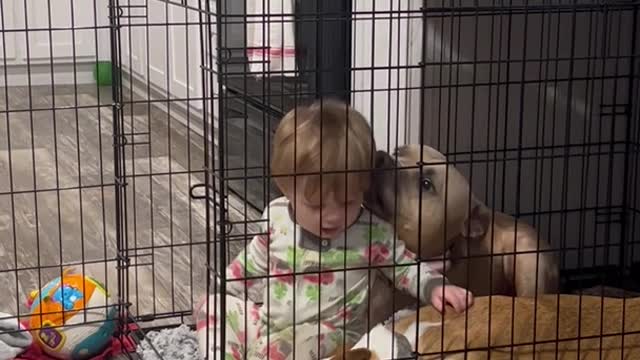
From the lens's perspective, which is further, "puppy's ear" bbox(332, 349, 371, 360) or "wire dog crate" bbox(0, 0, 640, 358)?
"wire dog crate" bbox(0, 0, 640, 358)

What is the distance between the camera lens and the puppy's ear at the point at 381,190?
196 cm

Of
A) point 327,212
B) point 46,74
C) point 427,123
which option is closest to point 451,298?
point 327,212

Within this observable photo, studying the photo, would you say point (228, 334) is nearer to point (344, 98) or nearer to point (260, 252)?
point (260, 252)

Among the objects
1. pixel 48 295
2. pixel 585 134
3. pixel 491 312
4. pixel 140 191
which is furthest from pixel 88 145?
pixel 491 312

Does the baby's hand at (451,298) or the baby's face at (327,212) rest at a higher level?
the baby's face at (327,212)

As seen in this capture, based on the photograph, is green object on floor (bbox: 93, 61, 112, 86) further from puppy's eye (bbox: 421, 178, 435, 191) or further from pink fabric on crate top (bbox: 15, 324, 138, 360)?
puppy's eye (bbox: 421, 178, 435, 191)

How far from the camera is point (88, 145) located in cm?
418

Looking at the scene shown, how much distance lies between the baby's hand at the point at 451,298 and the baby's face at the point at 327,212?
0.19 metres

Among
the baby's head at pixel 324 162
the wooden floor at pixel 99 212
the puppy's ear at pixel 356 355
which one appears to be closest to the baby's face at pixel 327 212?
the baby's head at pixel 324 162

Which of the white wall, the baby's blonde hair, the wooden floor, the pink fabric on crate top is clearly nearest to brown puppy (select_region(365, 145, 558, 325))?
the baby's blonde hair

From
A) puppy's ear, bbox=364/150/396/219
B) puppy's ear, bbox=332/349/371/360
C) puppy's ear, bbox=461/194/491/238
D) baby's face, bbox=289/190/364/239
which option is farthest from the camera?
puppy's ear, bbox=461/194/491/238

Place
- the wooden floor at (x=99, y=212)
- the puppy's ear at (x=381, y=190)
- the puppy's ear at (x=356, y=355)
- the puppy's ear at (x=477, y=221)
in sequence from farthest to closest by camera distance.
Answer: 1. the wooden floor at (x=99, y=212)
2. the puppy's ear at (x=477, y=221)
3. the puppy's ear at (x=381, y=190)
4. the puppy's ear at (x=356, y=355)

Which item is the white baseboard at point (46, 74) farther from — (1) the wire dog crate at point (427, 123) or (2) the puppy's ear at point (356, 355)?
(2) the puppy's ear at point (356, 355)

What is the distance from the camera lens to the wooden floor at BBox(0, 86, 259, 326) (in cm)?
255
